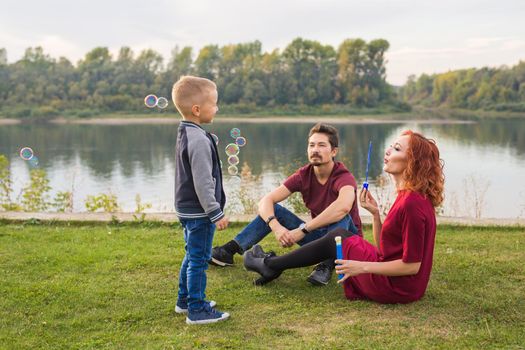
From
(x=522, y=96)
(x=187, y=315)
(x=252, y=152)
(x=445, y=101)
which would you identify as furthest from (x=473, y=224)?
(x=445, y=101)

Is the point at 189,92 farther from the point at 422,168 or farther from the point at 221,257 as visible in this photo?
the point at 221,257

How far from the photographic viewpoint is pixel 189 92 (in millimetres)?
3406

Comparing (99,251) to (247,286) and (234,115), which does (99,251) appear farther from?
(234,115)

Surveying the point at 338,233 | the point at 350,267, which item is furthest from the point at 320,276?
the point at 350,267

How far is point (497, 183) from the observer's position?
18406 millimetres

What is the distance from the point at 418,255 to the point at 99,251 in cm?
297

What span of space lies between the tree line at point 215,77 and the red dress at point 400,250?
6095cm

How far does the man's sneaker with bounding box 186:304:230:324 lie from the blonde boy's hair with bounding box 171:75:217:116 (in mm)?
1216

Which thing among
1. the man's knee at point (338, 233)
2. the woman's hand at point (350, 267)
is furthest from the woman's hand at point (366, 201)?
the woman's hand at point (350, 267)

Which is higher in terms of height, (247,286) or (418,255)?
(418,255)

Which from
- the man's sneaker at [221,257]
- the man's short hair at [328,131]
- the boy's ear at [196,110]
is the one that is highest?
the boy's ear at [196,110]

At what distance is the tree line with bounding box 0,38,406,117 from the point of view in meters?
68.3

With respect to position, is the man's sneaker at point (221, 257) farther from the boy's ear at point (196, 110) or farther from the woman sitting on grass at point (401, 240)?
the boy's ear at point (196, 110)

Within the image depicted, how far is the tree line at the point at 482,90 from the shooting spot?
248 feet
